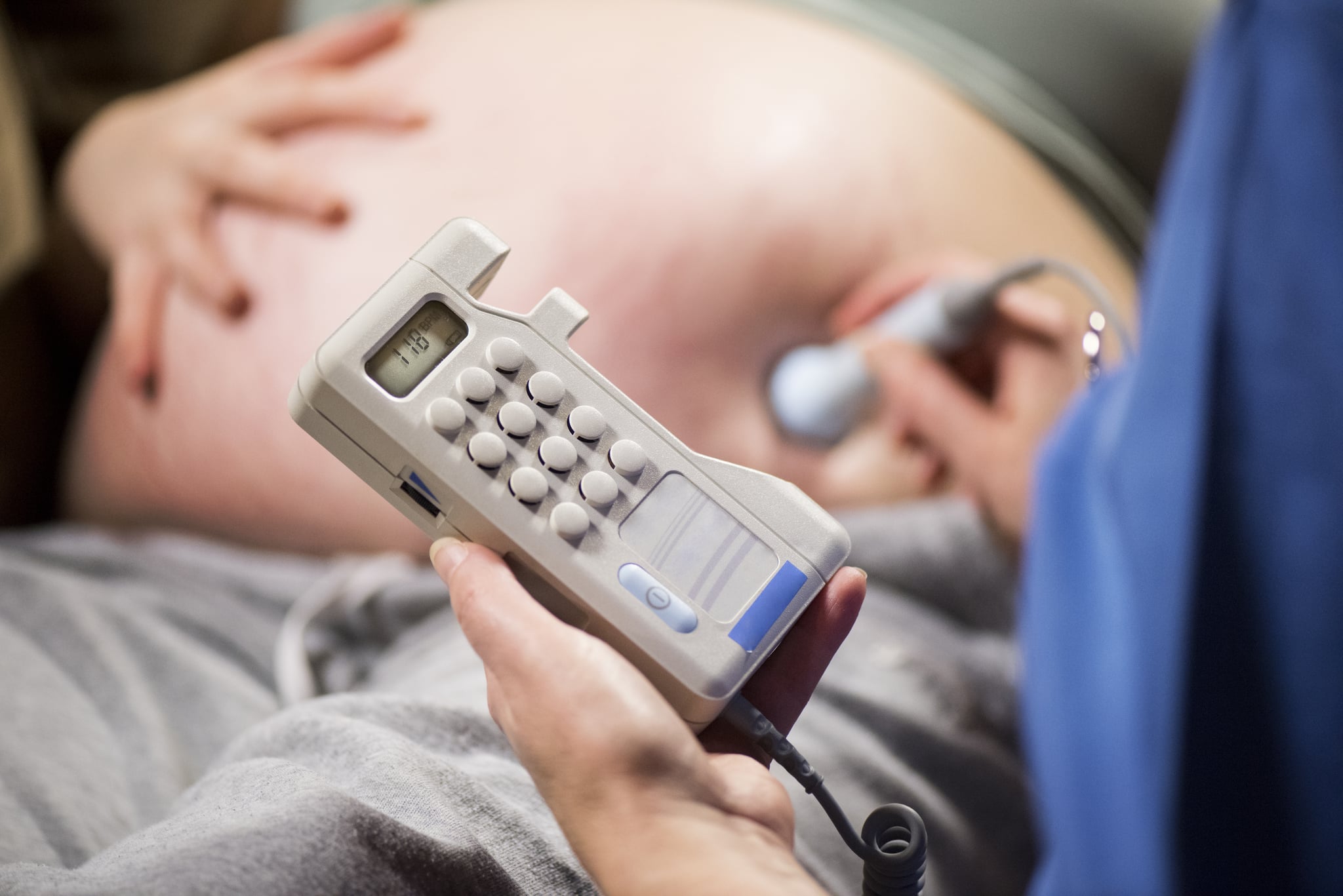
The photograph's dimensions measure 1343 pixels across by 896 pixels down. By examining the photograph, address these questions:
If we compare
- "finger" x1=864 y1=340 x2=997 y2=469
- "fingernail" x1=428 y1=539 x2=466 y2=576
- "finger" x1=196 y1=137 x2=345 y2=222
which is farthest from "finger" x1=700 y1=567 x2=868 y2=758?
"finger" x1=196 y1=137 x2=345 y2=222

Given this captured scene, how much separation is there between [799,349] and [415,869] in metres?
0.44

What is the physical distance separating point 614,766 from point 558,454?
3.9 inches

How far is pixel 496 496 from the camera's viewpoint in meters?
0.31

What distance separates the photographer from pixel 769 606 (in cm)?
31

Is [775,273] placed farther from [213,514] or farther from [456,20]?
[213,514]

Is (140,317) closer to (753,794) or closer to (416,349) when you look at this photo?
(416,349)

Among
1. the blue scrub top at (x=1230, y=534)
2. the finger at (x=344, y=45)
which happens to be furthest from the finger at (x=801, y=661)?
the finger at (x=344, y=45)

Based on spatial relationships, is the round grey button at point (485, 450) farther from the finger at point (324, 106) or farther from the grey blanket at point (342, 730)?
the finger at point (324, 106)

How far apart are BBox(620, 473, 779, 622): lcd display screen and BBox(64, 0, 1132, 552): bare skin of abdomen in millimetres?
243

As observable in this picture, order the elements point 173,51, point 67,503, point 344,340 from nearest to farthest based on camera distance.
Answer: point 344,340
point 67,503
point 173,51

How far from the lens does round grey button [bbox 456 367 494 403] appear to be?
0.31 metres

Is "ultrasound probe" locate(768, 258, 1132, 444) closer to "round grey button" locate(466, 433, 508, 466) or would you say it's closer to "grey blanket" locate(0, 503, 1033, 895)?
"grey blanket" locate(0, 503, 1033, 895)

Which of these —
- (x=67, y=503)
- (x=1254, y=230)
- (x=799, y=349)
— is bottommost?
(x=67, y=503)

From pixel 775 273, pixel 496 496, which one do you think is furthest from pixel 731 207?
pixel 496 496
